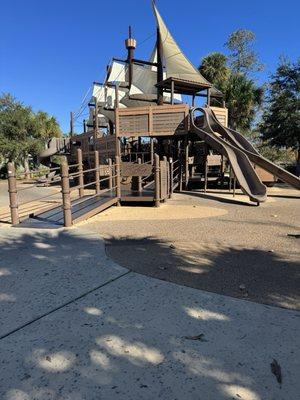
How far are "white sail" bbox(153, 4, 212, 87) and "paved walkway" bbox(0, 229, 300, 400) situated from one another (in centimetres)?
1911

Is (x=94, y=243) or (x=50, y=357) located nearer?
(x=50, y=357)

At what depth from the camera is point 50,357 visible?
8.39 feet

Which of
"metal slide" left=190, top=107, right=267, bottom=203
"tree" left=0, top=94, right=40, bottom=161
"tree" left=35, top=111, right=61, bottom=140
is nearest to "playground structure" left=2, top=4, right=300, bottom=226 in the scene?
"metal slide" left=190, top=107, right=267, bottom=203

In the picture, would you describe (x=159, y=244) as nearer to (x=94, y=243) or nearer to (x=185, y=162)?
(x=94, y=243)

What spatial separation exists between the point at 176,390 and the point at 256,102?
31843 mm

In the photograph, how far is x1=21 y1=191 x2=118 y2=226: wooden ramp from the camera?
7755 millimetres

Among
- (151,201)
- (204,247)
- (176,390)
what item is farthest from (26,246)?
(151,201)

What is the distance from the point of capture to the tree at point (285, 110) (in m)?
21.3

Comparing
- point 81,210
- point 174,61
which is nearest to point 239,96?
point 174,61

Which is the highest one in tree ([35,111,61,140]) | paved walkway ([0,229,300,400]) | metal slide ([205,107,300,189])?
tree ([35,111,61,140])

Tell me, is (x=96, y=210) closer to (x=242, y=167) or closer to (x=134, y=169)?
(x=134, y=169)

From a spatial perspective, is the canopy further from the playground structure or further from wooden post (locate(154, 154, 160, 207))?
wooden post (locate(154, 154, 160, 207))

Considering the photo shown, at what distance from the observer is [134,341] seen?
2.78 metres

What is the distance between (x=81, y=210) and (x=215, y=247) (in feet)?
13.3
